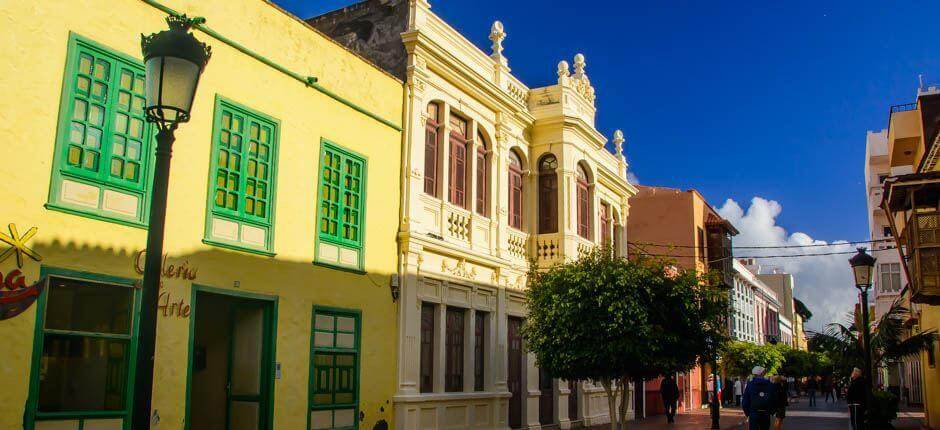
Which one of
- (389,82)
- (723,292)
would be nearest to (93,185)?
(389,82)

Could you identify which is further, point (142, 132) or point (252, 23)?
point (252, 23)

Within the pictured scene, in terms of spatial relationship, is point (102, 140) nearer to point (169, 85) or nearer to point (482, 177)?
point (169, 85)

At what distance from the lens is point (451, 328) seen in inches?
706

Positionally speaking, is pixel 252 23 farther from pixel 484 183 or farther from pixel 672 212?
pixel 672 212

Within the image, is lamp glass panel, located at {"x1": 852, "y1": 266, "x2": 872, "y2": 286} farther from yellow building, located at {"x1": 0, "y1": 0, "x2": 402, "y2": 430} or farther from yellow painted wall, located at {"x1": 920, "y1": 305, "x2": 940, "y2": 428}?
yellow building, located at {"x1": 0, "y1": 0, "x2": 402, "y2": 430}

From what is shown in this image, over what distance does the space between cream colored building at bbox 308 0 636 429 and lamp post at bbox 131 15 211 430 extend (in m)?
10.3

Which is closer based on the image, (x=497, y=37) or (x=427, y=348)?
(x=427, y=348)

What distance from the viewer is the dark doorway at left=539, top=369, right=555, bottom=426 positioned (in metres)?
21.2

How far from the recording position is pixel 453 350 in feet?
59.0

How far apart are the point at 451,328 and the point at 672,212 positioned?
2583 cm

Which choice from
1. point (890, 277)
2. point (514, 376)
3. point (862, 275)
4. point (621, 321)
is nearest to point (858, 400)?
point (862, 275)

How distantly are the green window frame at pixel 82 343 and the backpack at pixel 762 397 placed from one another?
9599 mm

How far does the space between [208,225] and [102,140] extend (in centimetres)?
197

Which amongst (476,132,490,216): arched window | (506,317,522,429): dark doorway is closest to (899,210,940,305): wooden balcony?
(506,317,522,429): dark doorway
